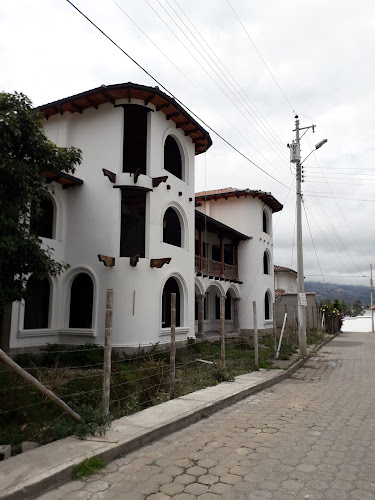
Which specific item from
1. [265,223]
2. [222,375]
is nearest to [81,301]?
[222,375]

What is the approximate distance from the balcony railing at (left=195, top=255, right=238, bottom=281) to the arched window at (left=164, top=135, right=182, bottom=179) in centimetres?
438

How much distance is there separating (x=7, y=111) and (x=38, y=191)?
156 centimetres

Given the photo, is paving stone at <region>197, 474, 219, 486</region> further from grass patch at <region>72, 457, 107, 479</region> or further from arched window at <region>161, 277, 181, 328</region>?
arched window at <region>161, 277, 181, 328</region>

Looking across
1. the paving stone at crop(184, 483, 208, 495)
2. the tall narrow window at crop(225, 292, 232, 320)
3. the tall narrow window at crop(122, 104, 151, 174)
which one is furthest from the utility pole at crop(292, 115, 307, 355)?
the paving stone at crop(184, 483, 208, 495)

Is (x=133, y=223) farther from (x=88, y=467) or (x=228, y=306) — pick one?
(x=228, y=306)

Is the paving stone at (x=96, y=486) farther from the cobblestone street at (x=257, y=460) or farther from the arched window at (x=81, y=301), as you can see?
the arched window at (x=81, y=301)

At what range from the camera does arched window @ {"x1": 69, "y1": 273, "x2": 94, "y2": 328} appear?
44.0 feet

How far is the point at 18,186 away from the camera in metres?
7.48

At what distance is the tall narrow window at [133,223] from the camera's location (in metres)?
13.8

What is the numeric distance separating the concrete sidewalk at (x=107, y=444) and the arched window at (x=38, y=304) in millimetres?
6915

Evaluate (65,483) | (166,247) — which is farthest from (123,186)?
(65,483)

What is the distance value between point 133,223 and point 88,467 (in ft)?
34.2

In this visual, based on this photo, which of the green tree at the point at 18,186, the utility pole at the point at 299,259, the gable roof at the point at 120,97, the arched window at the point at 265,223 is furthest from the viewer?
the arched window at the point at 265,223

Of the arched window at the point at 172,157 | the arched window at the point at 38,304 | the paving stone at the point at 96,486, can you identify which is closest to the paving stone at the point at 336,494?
the paving stone at the point at 96,486
